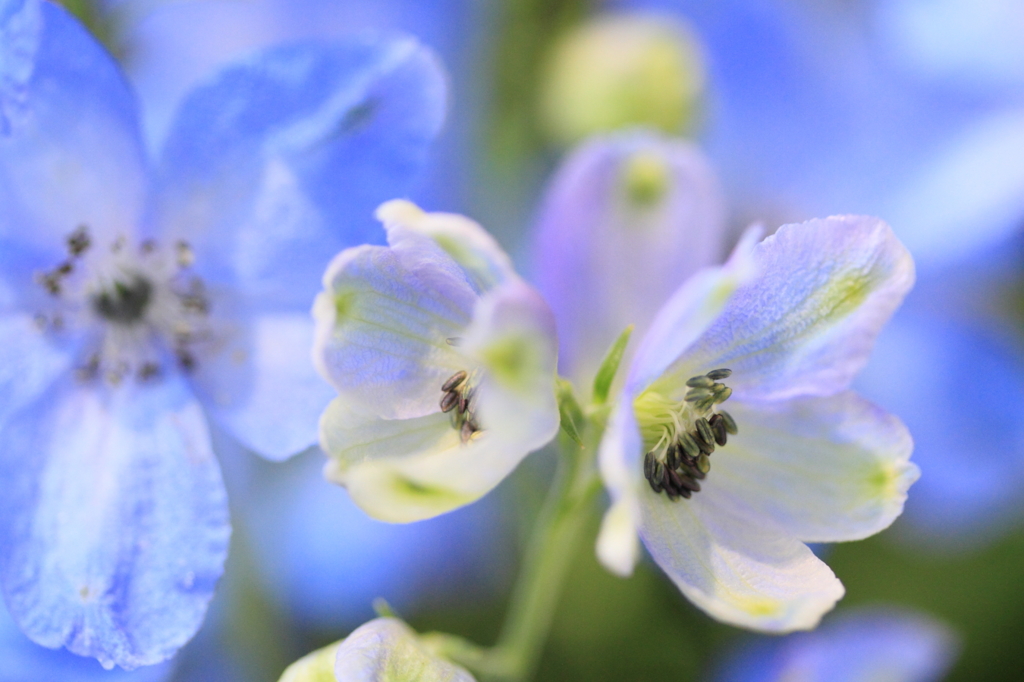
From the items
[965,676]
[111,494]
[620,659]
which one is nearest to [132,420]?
[111,494]

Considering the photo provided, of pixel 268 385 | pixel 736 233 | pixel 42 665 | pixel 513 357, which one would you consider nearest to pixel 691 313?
pixel 513 357

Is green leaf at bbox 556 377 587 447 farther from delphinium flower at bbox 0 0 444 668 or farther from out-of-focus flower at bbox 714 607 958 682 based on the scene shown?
out-of-focus flower at bbox 714 607 958 682

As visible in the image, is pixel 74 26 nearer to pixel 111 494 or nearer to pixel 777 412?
pixel 111 494

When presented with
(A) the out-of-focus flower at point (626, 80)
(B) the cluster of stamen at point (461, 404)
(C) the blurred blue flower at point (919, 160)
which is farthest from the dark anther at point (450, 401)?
(C) the blurred blue flower at point (919, 160)

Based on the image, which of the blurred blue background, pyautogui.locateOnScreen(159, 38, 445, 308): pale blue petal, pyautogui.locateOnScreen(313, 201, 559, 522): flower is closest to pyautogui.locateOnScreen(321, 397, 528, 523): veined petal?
pyautogui.locateOnScreen(313, 201, 559, 522): flower

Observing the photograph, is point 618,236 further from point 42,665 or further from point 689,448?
point 42,665
